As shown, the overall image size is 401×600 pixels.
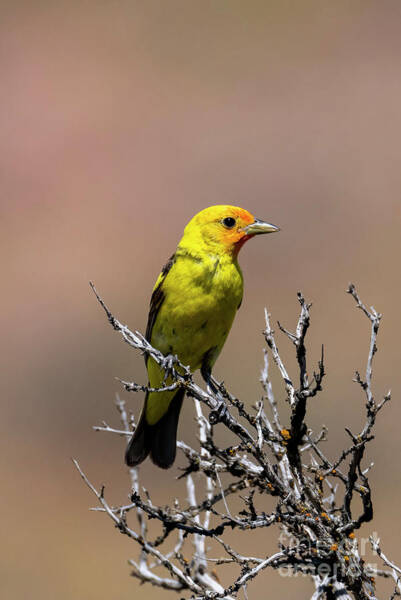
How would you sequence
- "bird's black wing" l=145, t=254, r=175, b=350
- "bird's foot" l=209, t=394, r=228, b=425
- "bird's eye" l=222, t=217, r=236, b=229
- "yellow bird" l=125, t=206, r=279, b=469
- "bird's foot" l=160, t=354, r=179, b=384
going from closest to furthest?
"bird's foot" l=209, t=394, r=228, b=425, "bird's foot" l=160, t=354, r=179, b=384, "yellow bird" l=125, t=206, r=279, b=469, "bird's black wing" l=145, t=254, r=175, b=350, "bird's eye" l=222, t=217, r=236, b=229

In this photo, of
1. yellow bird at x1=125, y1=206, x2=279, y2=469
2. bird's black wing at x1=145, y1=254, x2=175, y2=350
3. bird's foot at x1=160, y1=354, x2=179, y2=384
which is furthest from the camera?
bird's black wing at x1=145, y1=254, x2=175, y2=350

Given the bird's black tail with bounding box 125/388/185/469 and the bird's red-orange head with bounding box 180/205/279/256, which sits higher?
the bird's red-orange head with bounding box 180/205/279/256

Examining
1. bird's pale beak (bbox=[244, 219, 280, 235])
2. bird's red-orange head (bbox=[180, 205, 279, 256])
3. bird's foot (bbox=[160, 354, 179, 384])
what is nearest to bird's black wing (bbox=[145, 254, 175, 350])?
bird's red-orange head (bbox=[180, 205, 279, 256])

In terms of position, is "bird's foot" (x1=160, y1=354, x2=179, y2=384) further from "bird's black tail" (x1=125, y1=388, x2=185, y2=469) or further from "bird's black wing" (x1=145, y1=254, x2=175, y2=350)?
"bird's black tail" (x1=125, y1=388, x2=185, y2=469)

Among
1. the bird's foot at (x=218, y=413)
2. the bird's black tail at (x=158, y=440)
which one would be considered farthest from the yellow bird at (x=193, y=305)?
the bird's foot at (x=218, y=413)

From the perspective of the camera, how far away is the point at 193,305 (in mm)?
4859

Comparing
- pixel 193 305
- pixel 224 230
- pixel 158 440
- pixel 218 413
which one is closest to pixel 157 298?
pixel 193 305

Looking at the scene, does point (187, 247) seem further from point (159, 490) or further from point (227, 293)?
point (159, 490)

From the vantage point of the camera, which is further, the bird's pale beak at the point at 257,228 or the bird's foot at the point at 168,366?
the bird's pale beak at the point at 257,228

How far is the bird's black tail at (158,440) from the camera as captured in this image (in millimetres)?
5352

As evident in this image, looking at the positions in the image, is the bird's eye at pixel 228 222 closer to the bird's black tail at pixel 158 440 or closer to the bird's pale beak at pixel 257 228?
the bird's pale beak at pixel 257 228

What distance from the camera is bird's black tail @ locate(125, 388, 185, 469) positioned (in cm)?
535

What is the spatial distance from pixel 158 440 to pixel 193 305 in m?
1.14

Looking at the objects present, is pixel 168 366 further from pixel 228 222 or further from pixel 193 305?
pixel 228 222
